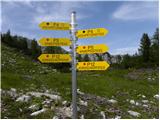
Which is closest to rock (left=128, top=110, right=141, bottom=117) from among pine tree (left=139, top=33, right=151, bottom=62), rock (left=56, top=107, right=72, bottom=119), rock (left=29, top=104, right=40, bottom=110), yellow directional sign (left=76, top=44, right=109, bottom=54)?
rock (left=56, top=107, right=72, bottom=119)

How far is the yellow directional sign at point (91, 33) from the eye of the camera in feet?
33.7

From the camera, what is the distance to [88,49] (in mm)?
10281

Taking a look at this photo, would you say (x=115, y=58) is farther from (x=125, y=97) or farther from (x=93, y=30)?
(x=93, y=30)

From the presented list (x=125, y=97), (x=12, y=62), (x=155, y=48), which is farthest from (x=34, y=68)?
(x=155, y=48)

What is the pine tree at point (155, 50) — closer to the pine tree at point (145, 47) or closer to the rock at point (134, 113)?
the pine tree at point (145, 47)

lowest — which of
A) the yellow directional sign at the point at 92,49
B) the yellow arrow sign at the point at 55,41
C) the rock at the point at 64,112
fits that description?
the rock at the point at 64,112

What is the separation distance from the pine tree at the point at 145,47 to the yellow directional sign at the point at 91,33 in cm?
6903

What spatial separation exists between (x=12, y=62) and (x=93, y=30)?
2764 centimetres

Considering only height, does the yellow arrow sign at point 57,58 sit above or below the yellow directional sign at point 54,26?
below

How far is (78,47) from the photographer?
33.7 ft

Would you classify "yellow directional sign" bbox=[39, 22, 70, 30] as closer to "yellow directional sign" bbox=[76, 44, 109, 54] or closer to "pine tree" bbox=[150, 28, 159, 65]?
"yellow directional sign" bbox=[76, 44, 109, 54]

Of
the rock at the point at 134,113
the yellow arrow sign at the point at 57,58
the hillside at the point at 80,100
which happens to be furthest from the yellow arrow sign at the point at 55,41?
the rock at the point at 134,113

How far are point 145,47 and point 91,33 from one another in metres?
72.4

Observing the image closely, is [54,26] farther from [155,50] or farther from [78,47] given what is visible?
[155,50]
